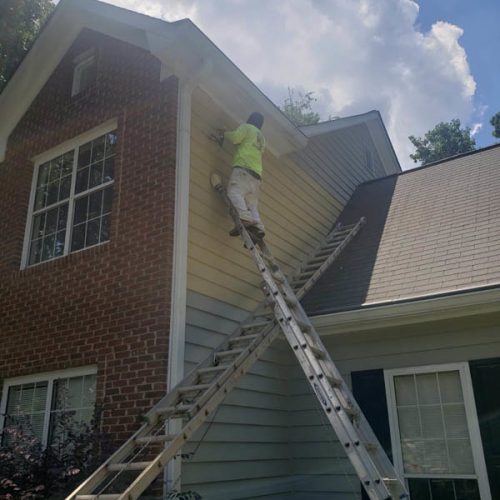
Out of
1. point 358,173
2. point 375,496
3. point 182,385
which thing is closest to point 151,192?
point 182,385

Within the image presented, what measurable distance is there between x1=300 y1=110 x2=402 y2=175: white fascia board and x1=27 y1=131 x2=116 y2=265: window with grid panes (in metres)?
3.50

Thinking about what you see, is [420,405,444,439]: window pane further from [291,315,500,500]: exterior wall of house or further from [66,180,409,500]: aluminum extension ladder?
[66,180,409,500]: aluminum extension ladder

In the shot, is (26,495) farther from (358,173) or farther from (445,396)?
(358,173)

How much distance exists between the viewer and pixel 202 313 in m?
6.12

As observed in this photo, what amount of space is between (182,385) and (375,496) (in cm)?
208

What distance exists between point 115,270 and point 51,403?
1.74 m

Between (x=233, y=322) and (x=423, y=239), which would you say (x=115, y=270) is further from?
(x=423, y=239)

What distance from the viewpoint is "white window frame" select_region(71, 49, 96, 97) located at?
28.0 ft

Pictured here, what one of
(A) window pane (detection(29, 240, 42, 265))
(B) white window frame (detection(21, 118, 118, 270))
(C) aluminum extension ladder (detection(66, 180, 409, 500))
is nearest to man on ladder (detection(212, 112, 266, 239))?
(C) aluminum extension ladder (detection(66, 180, 409, 500))

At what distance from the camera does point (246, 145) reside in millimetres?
6781

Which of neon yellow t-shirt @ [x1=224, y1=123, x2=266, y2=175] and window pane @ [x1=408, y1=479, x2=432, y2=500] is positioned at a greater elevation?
neon yellow t-shirt @ [x1=224, y1=123, x2=266, y2=175]

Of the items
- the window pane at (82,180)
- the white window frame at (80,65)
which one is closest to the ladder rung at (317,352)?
the window pane at (82,180)

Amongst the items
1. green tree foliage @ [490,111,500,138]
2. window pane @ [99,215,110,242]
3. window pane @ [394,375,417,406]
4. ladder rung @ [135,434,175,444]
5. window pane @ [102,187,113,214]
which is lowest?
ladder rung @ [135,434,175,444]

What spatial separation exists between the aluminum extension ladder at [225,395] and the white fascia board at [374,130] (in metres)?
4.04
